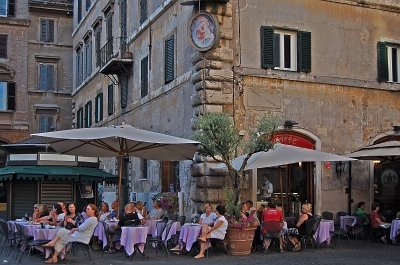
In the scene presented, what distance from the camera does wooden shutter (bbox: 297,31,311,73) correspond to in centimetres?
1752

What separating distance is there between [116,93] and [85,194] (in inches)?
221

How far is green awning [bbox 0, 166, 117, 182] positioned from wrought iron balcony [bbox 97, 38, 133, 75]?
4279 millimetres

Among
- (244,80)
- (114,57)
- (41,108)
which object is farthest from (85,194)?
(41,108)

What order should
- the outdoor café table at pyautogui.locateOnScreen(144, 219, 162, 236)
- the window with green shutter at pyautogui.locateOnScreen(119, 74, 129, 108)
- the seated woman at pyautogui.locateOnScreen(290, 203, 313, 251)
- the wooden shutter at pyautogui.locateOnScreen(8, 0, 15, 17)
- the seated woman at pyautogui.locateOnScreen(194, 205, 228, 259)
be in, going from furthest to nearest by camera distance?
the wooden shutter at pyautogui.locateOnScreen(8, 0, 15, 17)
the window with green shutter at pyautogui.locateOnScreen(119, 74, 129, 108)
the outdoor café table at pyautogui.locateOnScreen(144, 219, 162, 236)
the seated woman at pyautogui.locateOnScreen(290, 203, 313, 251)
the seated woman at pyautogui.locateOnScreen(194, 205, 228, 259)

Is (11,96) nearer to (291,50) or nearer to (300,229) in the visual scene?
(291,50)

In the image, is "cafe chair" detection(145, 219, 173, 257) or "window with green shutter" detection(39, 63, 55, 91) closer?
"cafe chair" detection(145, 219, 173, 257)

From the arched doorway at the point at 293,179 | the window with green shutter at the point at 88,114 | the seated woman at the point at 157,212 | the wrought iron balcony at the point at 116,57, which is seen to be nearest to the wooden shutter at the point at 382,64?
the arched doorway at the point at 293,179

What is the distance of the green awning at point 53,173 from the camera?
755 inches

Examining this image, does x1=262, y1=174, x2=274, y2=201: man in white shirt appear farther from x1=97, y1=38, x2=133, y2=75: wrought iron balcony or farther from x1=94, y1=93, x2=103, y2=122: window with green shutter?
x1=94, y1=93, x2=103, y2=122: window with green shutter

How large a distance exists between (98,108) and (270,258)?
17625mm

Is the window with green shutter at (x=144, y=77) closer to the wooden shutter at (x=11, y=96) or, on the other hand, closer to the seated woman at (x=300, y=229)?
the seated woman at (x=300, y=229)

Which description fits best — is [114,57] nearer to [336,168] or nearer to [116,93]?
[116,93]

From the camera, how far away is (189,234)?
13.2 m

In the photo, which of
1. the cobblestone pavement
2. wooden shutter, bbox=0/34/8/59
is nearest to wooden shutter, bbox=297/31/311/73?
the cobblestone pavement
